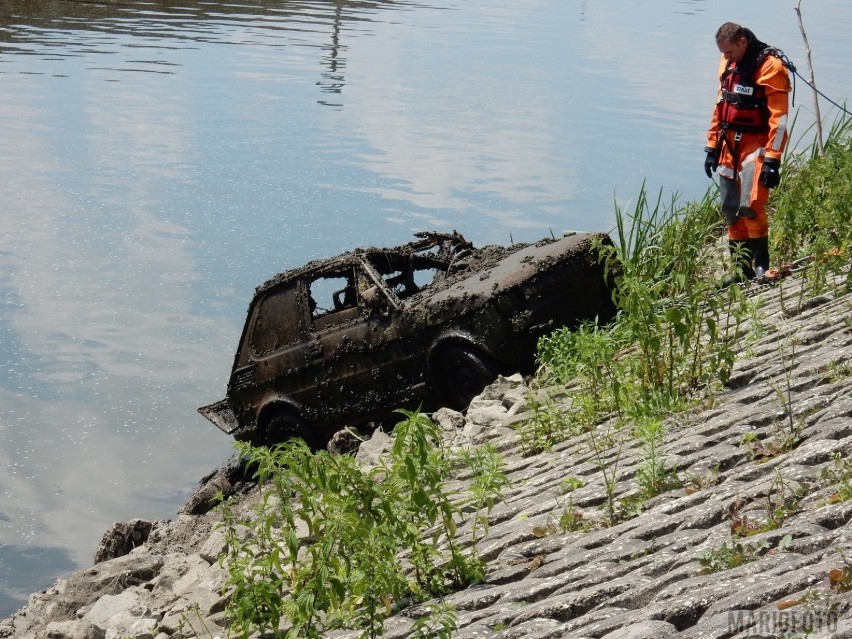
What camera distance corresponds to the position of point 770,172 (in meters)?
10.3

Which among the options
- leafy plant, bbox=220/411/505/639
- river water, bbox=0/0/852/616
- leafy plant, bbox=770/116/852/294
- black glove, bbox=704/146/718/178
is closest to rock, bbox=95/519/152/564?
river water, bbox=0/0/852/616

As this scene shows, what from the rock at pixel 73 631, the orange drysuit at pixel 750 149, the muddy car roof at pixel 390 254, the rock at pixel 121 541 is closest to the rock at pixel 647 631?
the rock at pixel 73 631

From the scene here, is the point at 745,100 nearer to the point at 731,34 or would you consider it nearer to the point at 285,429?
the point at 731,34

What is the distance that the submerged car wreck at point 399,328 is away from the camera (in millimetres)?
10727

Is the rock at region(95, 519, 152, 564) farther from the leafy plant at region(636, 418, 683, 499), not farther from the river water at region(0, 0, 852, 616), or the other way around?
the leafy plant at region(636, 418, 683, 499)

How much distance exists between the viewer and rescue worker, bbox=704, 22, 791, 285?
10305 mm

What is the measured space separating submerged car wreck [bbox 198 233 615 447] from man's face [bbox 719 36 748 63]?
2.04 metres

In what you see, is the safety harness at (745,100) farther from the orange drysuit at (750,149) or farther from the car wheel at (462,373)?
the car wheel at (462,373)

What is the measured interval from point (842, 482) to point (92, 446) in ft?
43.1

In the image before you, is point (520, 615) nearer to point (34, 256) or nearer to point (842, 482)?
point (842, 482)

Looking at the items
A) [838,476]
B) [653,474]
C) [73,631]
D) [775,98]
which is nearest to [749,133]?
[775,98]

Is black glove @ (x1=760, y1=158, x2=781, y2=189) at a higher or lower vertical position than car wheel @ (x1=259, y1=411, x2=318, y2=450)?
higher

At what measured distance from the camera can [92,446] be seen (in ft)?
53.8

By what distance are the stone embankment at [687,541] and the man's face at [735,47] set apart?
231 centimetres
